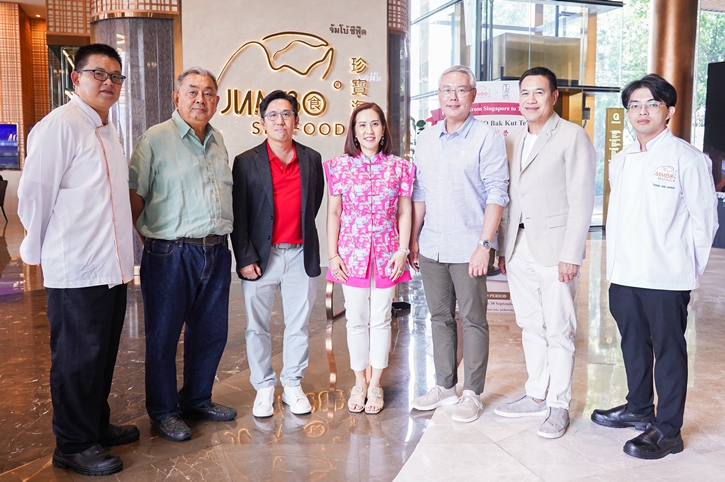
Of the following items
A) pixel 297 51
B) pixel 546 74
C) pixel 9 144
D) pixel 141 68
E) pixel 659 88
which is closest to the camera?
pixel 659 88

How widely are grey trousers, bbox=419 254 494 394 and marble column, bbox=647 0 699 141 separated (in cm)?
951

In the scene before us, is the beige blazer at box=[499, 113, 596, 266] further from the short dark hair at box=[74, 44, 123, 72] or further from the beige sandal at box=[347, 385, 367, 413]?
the short dark hair at box=[74, 44, 123, 72]

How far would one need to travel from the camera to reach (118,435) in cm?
300

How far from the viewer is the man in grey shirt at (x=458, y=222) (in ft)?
10.5

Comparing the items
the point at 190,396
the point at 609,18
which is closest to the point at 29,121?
the point at 609,18

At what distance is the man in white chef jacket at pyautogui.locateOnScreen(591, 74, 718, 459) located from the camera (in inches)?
111

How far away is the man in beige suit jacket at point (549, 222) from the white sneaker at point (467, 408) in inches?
13.7

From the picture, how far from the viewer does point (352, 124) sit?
130 inches

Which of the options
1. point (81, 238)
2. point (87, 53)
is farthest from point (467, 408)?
point (87, 53)

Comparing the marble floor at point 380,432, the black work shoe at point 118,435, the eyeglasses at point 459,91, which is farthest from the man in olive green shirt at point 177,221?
the eyeglasses at point 459,91

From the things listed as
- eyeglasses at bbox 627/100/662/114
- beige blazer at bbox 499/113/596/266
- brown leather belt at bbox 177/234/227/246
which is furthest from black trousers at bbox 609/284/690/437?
brown leather belt at bbox 177/234/227/246

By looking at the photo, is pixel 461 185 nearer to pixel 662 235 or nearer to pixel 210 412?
pixel 662 235

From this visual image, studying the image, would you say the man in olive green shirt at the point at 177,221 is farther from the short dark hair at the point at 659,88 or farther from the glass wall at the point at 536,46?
the glass wall at the point at 536,46

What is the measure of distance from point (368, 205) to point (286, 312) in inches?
28.8
